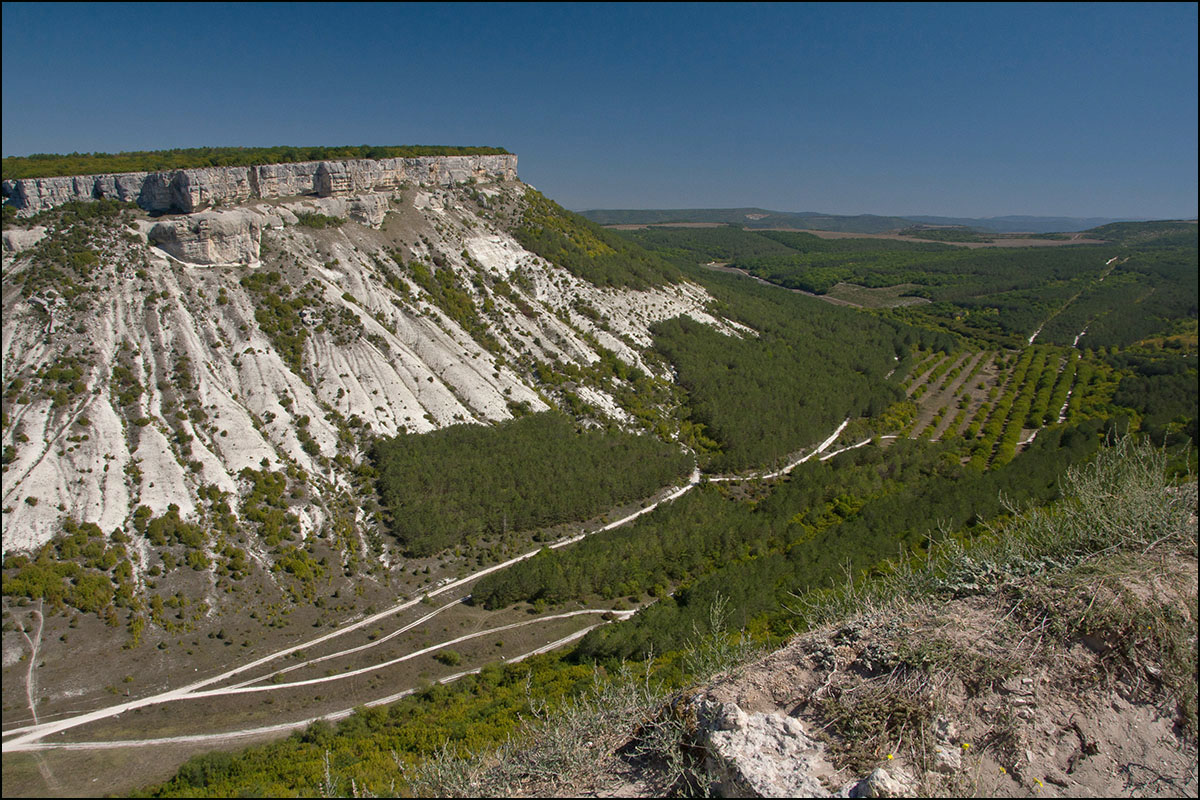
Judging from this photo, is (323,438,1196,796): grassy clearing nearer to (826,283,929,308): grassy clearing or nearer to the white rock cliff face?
the white rock cliff face

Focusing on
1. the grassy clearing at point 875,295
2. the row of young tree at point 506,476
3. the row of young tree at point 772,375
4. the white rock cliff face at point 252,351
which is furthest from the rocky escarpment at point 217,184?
the grassy clearing at point 875,295

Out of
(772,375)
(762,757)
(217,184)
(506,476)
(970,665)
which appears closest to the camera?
(762,757)

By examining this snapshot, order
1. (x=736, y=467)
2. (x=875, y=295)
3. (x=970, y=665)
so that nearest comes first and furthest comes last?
(x=970, y=665), (x=736, y=467), (x=875, y=295)

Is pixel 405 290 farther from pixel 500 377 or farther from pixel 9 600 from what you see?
pixel 9 600

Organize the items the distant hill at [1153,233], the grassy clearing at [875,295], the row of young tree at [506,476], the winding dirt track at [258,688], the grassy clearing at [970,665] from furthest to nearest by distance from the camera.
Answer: the distant hill at [1153,233]
the grassy clearing at [875,295]
the row of young tree at [506,476]
the winding dirt track at [258,688]
the grassy clearing at [970,665]

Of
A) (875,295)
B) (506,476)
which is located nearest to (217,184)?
(506,476)

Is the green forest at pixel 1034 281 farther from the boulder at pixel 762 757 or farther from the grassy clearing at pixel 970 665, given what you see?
the boulder at pixel 762 757

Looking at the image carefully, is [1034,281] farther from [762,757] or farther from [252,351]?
[762,757]
